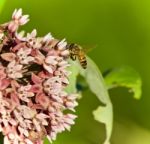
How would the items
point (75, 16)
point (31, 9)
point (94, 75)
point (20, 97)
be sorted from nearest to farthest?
point (20, 97)
point (94, 75)
point (31, 9)
point (75, 16)

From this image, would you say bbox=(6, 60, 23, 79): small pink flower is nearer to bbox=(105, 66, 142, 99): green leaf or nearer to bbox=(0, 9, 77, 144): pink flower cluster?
bbox=(0, 9, 77, 144): pink flower cluster

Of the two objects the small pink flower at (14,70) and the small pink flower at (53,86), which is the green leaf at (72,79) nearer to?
the small pink flower at (53,86)

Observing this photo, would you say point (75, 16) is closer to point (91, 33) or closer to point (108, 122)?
point (91, 33)

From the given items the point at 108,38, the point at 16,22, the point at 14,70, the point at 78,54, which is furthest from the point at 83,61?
the point at 108,38

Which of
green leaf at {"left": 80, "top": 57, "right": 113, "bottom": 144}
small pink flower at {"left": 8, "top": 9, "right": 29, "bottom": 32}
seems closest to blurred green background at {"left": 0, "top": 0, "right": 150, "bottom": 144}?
green leaf at {"left": 80, "top": 57, "right": 113, "bottom": 144}

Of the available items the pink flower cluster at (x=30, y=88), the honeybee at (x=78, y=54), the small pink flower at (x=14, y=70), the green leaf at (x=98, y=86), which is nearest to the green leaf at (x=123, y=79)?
the green leaf at (x=98, y=86)

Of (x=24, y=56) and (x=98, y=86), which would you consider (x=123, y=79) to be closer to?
(x=98, y=86)

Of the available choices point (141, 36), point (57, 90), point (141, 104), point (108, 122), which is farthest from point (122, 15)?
point (57, 90)
